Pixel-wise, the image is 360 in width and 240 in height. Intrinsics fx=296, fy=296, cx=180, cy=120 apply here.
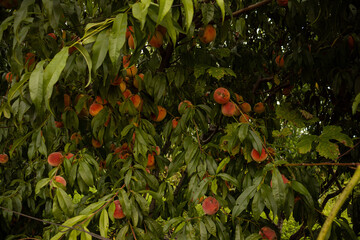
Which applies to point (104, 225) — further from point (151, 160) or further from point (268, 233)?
point (268, 233)

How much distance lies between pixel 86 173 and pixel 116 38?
0.73m

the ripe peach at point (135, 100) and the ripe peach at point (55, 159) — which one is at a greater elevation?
the ripe peach at point (135, 100)

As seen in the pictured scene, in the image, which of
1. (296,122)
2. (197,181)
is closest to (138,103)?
(197,181)

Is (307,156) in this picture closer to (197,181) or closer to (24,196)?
(197,181)

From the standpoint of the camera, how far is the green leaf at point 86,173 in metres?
1.24

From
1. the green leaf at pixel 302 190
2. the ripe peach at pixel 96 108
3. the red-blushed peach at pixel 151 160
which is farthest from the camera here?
the red-blushed peach at pixel 151 160

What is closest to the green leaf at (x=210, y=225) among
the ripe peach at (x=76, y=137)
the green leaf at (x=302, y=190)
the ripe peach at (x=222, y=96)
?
the green leaf at (x=302, y=190)

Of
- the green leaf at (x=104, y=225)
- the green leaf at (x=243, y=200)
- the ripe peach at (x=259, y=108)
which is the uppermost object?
the green leaf at (x=104, y=225)

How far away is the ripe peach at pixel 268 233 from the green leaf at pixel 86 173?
74 cm

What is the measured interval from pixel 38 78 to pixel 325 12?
1.35 m

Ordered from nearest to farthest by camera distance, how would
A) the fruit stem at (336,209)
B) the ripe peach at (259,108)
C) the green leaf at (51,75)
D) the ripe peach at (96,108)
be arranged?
1. the fruit stem at (336,209)
2. the green leaf at (51,75)
3. the ripe peach at (96,108)
4. the ripe peach at (259,108)

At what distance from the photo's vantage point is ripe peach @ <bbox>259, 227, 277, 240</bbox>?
3.88 ft

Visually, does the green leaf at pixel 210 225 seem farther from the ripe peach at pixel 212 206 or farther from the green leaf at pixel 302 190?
the green leaf at pixel 302 190

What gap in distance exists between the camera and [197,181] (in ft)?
4.02
